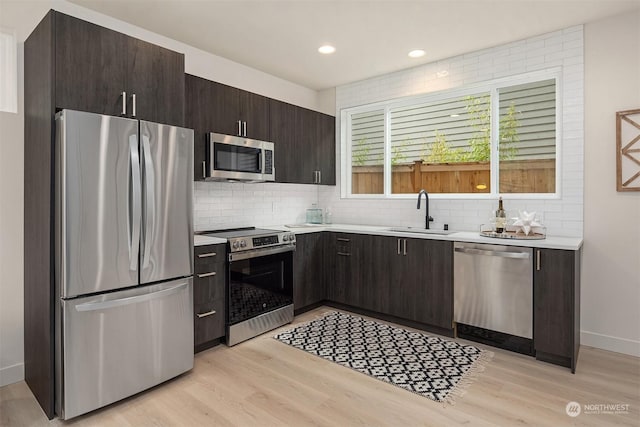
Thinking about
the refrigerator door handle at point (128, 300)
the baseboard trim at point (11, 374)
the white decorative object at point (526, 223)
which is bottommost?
the baseboard trim at point (11, 374)

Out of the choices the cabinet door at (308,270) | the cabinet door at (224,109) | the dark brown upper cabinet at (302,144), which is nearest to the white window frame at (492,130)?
the dark brown upper cabinet at (302,144)

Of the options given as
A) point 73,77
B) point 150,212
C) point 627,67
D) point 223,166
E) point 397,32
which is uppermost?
point 397,32

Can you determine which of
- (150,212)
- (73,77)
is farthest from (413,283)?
(73,77)

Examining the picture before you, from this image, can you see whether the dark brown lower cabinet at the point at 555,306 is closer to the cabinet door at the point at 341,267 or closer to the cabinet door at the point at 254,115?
the cabinet door at the point at 341,267

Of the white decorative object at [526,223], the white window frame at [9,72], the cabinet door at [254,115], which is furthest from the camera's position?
the cabinet door at [254,115]

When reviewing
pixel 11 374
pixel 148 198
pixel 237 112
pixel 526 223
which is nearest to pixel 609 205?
pixel 526 223

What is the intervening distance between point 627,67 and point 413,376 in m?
2.93

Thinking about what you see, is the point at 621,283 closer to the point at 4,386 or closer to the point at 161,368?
the point at 161,368

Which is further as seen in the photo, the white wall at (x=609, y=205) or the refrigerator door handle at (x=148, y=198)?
the white wall at (x=609, y=205)

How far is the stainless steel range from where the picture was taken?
3.16 meters

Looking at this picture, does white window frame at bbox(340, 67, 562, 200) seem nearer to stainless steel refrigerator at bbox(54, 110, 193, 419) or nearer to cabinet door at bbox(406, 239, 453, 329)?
cabinet door at bbox(406, 239, 453, 329)

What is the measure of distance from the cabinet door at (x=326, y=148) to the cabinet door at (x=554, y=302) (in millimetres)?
2544

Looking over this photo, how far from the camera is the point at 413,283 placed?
3.52 m

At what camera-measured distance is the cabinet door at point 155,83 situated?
7.93 ft
